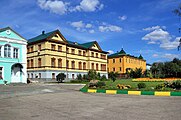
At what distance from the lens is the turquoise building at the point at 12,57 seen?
31.5 meters

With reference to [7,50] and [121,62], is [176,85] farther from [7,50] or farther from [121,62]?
[121,62]

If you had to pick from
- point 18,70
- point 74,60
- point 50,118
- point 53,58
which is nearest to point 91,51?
point 74,60

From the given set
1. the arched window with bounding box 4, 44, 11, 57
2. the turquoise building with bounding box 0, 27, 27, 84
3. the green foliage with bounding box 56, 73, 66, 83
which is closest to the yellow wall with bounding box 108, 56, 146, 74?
the green foliage with bounding box 56, 73, 66, 83

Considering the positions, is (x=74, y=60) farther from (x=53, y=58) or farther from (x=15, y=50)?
(x=15, y=50)

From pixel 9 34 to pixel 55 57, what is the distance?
13.0m

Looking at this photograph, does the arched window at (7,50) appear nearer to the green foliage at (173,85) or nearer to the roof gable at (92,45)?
the green foliage at (173,85)

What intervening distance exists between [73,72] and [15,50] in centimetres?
1814

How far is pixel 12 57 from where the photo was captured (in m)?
32.7

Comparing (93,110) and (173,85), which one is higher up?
(173,85)

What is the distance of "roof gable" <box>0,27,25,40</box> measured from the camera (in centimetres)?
3154

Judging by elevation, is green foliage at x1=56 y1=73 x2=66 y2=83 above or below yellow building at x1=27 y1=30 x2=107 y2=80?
below

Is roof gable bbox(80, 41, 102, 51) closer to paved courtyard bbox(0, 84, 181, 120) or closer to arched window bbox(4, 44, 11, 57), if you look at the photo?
arched window bbox(4, 44, 11, 57)

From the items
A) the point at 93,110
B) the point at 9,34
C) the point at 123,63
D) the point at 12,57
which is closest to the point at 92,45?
the point at 123,63

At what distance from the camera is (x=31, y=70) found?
149ft
